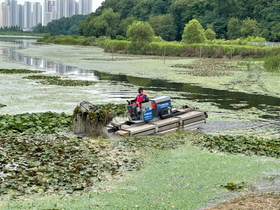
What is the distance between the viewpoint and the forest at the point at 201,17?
89.2 m

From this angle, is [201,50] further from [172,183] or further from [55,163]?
[172,183]

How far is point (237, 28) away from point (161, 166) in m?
87.1

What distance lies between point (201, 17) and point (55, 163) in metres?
99.6

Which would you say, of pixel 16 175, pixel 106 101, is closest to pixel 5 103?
pixel 106 101

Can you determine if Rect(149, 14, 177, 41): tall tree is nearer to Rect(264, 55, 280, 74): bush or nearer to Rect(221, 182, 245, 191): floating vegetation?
Rect(264, 55, 280, 74): bush

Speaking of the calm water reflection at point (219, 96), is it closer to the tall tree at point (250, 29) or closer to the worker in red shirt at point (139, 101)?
the worker in red shirt at point (139, 101)

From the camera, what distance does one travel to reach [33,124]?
14375mm

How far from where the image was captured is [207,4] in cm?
10912

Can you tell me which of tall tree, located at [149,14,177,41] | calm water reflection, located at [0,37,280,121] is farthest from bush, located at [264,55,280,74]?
tall tree, located at [149,14,177,41]

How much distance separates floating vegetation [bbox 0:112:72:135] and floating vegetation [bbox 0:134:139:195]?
2.58 ft

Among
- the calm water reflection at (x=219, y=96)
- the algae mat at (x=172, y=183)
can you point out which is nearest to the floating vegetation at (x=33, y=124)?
the algae mat at (x=172, y=183)

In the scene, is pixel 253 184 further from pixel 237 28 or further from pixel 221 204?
pixel 237 28

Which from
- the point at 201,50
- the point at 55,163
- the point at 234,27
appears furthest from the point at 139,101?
the point at 234,27

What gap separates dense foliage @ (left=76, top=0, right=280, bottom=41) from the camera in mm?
88812
